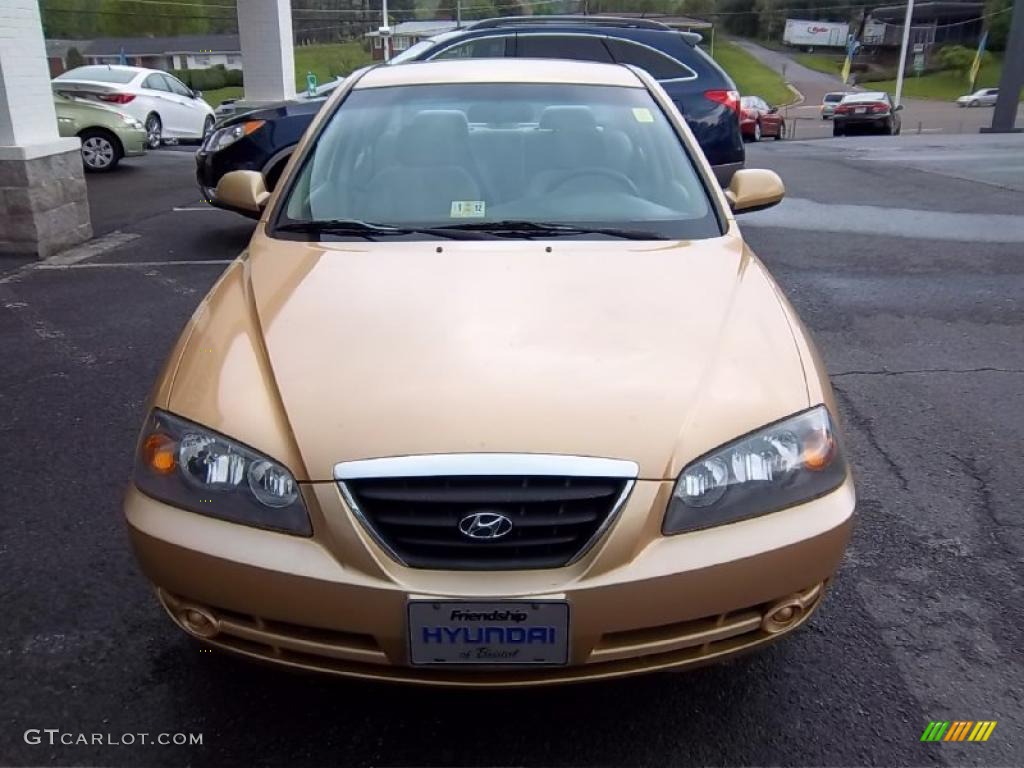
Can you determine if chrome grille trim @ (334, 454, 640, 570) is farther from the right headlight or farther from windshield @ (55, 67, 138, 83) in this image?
windshield @ (55, 67, 138, 83)

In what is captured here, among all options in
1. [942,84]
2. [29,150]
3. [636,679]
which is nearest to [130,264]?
[29,150]

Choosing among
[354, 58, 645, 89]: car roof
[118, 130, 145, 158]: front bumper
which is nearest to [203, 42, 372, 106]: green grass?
[118, 130, 145, 158]: front bumper

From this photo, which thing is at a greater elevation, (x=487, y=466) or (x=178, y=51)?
(x=487, y=466)

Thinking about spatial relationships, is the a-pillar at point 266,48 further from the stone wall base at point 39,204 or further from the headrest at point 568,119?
the headrest at point 568,119

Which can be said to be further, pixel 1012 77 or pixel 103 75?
pixel 1012 77

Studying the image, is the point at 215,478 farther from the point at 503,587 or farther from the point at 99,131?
the point at 99,131

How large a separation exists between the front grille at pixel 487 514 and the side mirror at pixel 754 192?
2001 mm

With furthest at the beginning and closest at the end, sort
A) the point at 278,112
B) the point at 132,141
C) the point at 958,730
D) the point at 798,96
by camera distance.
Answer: the point at 798,96 → the point at 132,141 → the point at 278,112 → the point at 958,730

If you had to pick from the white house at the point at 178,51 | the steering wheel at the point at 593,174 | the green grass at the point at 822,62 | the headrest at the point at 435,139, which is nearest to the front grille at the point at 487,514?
the steering wheel at the point at 593,174

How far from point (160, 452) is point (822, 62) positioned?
88602 millimetres

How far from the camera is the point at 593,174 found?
10.8ft

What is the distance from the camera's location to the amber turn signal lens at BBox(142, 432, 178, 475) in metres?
2.15

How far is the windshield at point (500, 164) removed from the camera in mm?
3141

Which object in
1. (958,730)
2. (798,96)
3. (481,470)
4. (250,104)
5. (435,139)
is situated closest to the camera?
(481,470)
